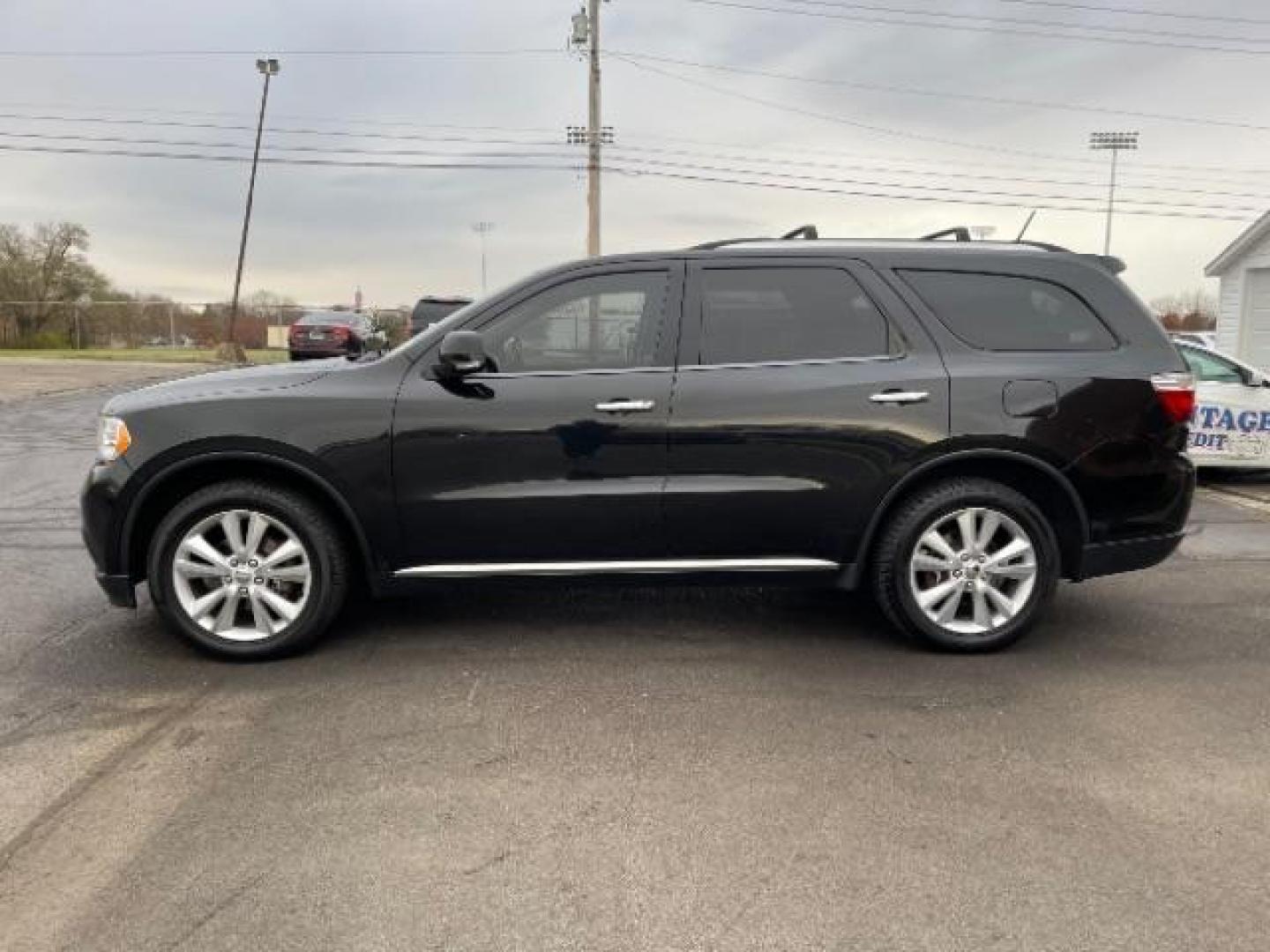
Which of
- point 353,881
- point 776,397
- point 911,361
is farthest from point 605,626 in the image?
point 353,881

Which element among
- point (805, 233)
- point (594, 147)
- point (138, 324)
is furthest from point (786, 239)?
point (138, 324)

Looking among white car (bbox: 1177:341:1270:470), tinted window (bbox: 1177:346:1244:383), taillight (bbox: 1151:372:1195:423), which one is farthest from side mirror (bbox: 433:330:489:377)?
tinted window (bbox: 1177:346:1244:383)

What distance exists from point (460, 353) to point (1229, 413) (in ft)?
25.3

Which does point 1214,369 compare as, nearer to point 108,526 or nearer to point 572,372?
point 572,372

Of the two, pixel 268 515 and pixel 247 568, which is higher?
pixel 268 515

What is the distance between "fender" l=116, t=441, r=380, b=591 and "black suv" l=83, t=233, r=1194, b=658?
11mm

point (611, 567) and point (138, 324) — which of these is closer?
point (611, 567)

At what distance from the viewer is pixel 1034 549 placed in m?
4.43

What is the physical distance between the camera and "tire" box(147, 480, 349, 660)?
4234 millimetres

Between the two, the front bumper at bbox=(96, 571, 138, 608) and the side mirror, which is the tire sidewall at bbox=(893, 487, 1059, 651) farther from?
the front bumper at bbox=(96, 571, 138, 608)

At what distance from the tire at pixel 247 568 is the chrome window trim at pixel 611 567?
0.37 meters

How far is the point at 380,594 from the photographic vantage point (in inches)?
171

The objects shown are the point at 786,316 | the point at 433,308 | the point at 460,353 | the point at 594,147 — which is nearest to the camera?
the point at 460,353

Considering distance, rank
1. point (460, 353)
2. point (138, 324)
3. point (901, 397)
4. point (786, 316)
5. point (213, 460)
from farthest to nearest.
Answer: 1. point (138, 324)
2. point (786, 316)
3. point (901, 397)
4. point (213, 460)
5. point (460, 353)
